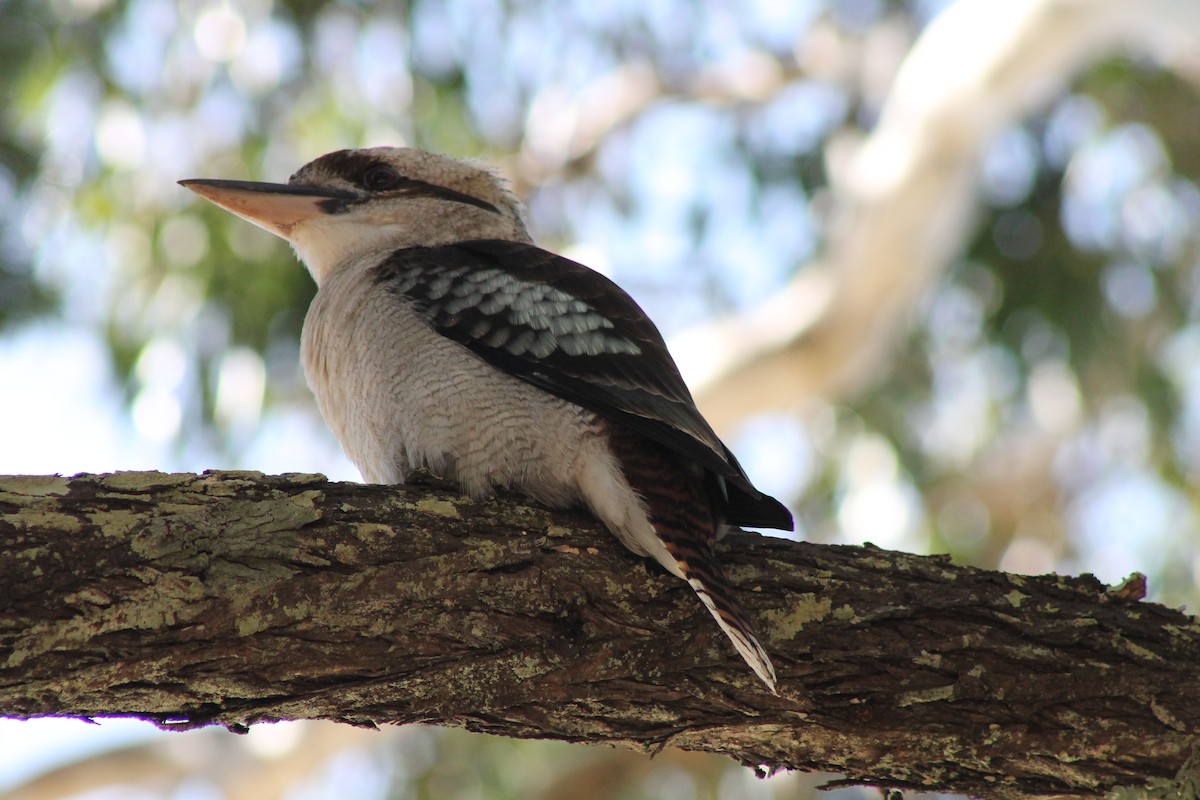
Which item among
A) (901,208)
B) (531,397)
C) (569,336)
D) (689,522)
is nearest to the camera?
(689,522)

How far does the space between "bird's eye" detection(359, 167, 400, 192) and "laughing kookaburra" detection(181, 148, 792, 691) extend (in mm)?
388

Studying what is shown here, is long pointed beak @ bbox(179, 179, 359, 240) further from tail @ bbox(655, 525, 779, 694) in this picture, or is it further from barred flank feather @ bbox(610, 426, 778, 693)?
tail @ bbox(655, 525, 779, 694)

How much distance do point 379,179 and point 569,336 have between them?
1092 millimetres

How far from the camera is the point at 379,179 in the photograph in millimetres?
3574

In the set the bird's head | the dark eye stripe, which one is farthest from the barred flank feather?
the dark eye stripe

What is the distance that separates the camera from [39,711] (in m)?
2.00

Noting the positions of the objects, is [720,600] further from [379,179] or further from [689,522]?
[379,179]

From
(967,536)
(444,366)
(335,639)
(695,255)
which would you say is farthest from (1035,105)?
(335,639)

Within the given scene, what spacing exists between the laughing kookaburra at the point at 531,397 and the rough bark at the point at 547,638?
10 cm

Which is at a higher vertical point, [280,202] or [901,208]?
[901,208]

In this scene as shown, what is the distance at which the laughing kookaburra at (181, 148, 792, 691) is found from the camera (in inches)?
97.2

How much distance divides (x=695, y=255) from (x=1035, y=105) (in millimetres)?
2690

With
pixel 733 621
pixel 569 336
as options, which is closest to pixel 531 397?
pixel 569 336

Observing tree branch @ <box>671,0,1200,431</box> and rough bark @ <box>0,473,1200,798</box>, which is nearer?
rough bark @ <box>0,473,1200,798</box>
